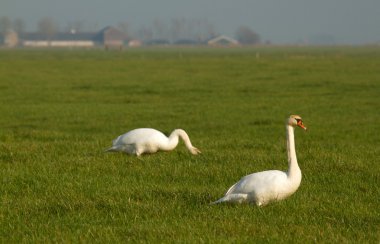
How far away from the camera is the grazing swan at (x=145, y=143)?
15.2 meters

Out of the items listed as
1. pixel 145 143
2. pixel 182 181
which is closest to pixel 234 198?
pixel 182 181

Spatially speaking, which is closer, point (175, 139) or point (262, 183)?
point (262, 183)

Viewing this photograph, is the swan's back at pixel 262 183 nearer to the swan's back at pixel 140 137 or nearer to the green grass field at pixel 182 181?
the green grass field at pixel 182 181

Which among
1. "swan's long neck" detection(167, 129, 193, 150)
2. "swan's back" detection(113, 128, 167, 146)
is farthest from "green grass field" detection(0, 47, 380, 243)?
"swan's back" detection(113, 128, 167, 146)

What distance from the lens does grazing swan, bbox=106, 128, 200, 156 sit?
15.2 meters

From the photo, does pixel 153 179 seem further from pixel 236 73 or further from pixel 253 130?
pixel 236 73

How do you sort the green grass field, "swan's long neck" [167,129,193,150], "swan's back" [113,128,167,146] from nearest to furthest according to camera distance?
the green grass field < "swan's back" [113,128,167,146] < "swan's long neck" [167,129,193,150]

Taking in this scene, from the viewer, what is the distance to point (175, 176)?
12.6 metres

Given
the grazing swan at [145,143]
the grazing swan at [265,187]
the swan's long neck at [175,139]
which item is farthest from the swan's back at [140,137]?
the grazing swan at [265,187]

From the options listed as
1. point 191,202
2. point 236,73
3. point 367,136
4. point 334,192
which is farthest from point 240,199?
point 236,73

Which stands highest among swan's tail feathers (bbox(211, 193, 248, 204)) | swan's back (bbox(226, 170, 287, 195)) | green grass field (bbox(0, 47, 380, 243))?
swan's back (bbox(226, 170, 287, 195))

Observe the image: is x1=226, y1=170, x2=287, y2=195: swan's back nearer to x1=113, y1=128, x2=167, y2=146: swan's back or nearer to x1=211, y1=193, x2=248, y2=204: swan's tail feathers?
x1=211, y1=193, x2=248, y2=204: swan's tail feathers

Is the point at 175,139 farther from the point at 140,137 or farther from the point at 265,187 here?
the point at 265,187

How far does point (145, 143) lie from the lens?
15.2 m
